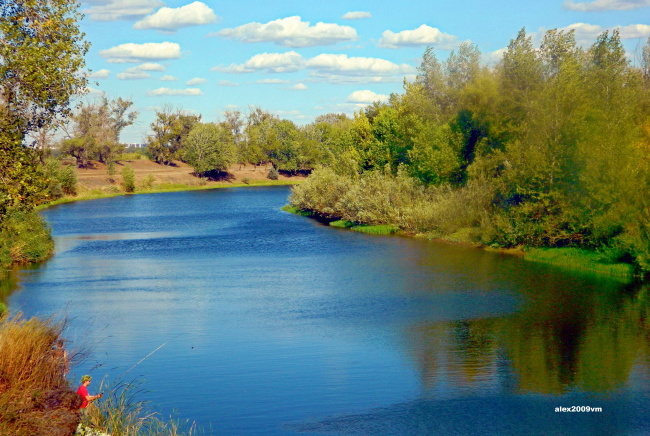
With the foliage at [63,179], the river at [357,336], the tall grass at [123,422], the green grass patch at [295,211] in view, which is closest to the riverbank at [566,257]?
the river at [357,336]

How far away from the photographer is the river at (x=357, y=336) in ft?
65.7

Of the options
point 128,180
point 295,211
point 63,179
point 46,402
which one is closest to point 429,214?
point 295,211

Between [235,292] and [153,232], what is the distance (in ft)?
116

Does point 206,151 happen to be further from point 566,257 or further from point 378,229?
point 566,257

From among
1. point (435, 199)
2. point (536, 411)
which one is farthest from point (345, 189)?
point (536, 411)

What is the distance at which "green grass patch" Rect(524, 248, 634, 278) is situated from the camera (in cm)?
4228

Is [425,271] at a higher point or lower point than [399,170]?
lower

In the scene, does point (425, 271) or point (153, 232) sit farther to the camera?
point (153, 232)

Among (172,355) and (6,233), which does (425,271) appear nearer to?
(172,355)

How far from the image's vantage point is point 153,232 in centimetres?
7200

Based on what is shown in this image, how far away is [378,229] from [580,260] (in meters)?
27.1

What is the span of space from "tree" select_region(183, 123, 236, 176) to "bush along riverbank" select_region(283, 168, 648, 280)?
67.8 metres

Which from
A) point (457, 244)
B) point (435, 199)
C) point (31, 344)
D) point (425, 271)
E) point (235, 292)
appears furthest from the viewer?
point (435, 199)

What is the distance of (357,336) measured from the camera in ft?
95.7
